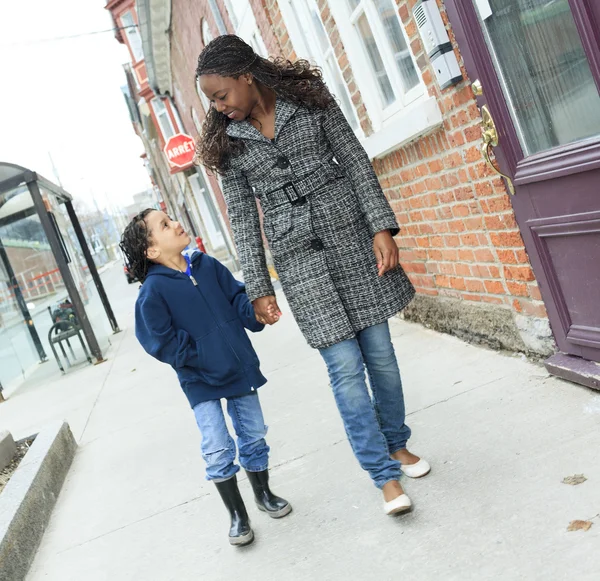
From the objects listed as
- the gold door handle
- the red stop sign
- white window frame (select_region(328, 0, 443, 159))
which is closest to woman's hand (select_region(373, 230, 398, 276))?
the gold door handle

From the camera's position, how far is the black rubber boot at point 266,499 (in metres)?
3.32

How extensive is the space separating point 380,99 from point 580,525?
365 cm

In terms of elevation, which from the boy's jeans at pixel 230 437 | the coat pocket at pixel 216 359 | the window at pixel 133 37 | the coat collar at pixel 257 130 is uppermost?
the window at pixel 133 37

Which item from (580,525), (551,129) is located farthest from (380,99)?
(580,525)

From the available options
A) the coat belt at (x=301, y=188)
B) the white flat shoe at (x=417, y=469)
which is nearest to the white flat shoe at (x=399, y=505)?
the white flat shoe at (x=417, y=469)

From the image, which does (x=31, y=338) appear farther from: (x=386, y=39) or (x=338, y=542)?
(x=338, y=542)

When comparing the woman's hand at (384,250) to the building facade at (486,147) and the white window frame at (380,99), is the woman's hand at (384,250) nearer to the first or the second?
the building facade at (486,147)

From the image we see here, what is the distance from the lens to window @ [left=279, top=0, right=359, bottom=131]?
5957mm

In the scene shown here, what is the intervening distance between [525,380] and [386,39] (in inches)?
95.1

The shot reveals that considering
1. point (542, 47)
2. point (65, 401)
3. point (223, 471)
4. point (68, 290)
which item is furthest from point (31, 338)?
point (542, 47)

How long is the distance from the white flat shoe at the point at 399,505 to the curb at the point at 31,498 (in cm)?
179

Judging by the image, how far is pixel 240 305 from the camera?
3.25 m

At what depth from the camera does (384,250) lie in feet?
9.49

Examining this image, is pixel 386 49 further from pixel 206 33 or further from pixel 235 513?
pixel 206 33
